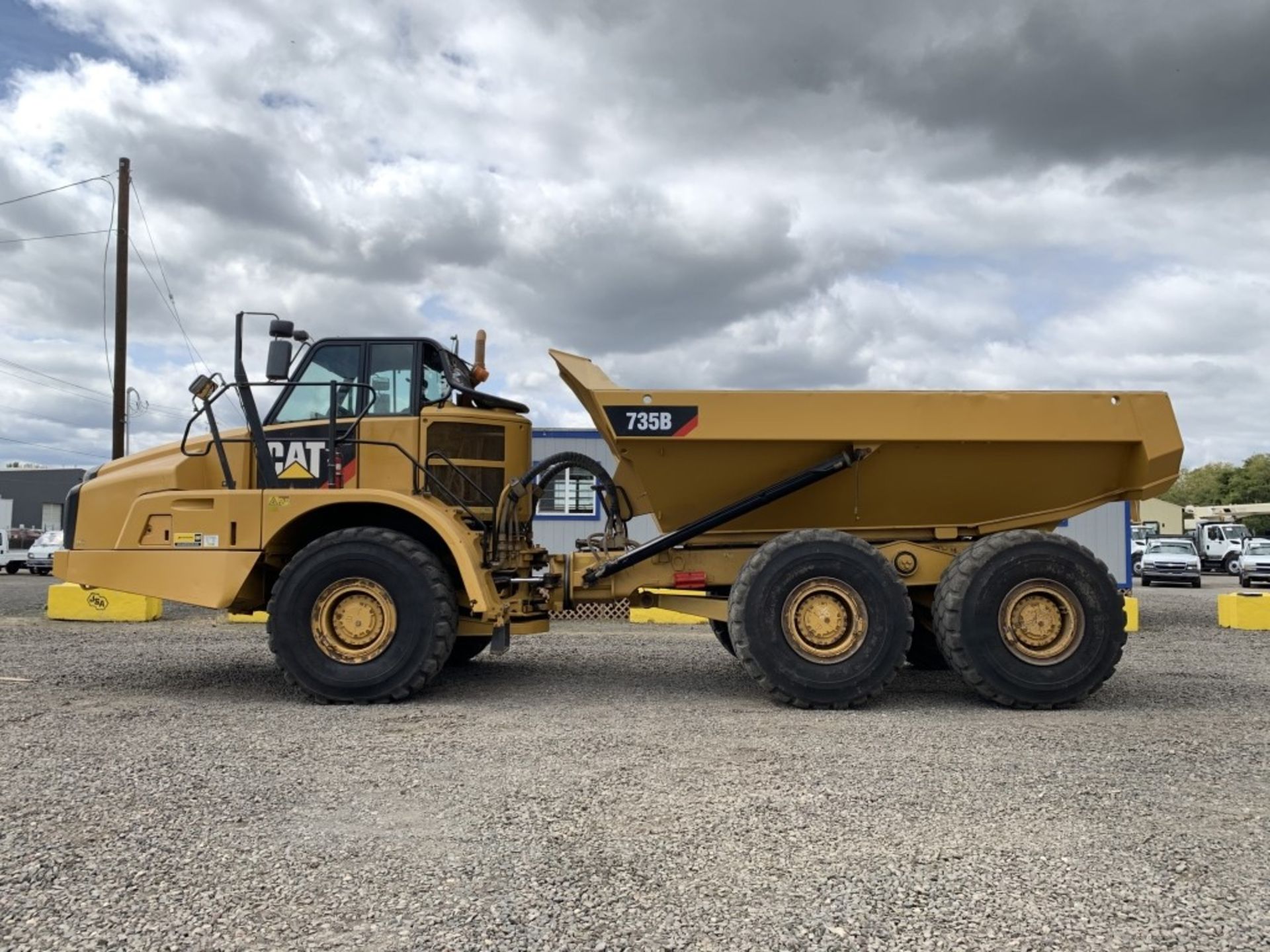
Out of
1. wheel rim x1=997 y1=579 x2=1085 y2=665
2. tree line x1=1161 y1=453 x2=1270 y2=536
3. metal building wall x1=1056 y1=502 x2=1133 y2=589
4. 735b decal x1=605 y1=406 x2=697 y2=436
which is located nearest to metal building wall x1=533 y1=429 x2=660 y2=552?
metal building wall x1=1056 y1=502 x2=1133 y2=589

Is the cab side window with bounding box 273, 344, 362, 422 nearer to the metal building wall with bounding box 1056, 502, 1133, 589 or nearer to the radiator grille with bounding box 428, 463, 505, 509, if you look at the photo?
the radiator grille with bounding box 428, 463, 505, 509

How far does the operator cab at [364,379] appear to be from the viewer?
23.9ft

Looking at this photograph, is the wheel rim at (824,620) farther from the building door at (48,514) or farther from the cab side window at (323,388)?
the building door at (48,514)

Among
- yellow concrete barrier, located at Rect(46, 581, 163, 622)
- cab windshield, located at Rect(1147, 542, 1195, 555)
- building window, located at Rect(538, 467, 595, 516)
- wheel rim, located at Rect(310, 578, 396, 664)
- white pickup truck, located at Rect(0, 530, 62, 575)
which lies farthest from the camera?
white pickup truck, located at Rect(0, 530, 62, 575)

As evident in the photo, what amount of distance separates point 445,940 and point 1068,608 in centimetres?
527

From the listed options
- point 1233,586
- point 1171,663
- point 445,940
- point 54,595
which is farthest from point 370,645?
point 1233,586

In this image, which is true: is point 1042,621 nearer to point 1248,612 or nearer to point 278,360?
point 278,360

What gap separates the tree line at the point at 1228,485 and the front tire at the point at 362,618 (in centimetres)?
7904

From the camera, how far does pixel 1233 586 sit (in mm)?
31172

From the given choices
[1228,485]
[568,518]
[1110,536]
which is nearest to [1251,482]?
[1228,485]

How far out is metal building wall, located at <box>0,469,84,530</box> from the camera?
2336 inches

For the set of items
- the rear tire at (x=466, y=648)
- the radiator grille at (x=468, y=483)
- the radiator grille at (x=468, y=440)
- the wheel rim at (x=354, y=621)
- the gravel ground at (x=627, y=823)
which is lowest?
the gravel ground at (x=627, y=823)

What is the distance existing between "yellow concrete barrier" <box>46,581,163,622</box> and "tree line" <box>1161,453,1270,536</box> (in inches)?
3040

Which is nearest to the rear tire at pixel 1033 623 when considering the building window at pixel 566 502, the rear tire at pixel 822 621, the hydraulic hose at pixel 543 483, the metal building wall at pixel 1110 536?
the rear tire at pixel 822 621
